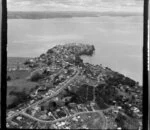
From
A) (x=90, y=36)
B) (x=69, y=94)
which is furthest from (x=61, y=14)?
(x=69, y=94)

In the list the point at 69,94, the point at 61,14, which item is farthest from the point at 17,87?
the point at 61,14

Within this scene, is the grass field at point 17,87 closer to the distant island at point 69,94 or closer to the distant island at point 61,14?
the distant island at point 69,94

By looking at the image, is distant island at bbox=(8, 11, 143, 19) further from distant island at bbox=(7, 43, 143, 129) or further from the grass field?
the grass field

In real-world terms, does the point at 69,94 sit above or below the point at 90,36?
below

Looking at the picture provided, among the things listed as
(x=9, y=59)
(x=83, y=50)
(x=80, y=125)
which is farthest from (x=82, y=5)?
(x=80, y=125)

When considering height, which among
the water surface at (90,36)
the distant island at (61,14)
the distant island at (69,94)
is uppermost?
the distant island at (61,14)

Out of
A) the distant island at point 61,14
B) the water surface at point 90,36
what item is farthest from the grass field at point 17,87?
the distant island at point 61,14

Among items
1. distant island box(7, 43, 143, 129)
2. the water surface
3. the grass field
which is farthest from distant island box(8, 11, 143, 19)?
the grass field

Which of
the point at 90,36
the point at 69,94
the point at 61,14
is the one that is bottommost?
the point at 69,94

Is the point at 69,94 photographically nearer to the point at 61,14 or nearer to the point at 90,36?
the point at 90,36
